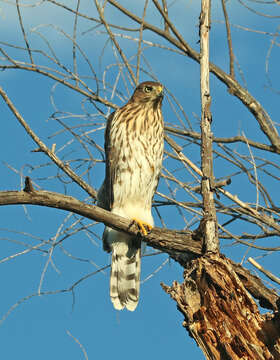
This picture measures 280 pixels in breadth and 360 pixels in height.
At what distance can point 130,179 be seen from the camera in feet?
16.5

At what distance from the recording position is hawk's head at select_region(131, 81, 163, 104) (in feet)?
17.5

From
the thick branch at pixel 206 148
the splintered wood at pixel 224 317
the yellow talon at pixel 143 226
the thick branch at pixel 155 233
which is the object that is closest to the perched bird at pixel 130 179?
the yellow talon at pixel 143 226

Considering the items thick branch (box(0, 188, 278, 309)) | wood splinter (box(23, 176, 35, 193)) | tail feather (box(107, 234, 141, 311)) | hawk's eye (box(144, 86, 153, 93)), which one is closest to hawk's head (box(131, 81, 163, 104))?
hawk's eye (box(144, 86, 153, 93))

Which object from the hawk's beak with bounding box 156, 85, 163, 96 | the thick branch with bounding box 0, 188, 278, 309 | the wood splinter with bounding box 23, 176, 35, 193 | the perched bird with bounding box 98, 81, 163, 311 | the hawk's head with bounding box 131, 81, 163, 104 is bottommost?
the thick branch with bounding box 0, 188, 278, 309

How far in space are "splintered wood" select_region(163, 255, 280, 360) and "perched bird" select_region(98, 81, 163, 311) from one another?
147 centimetres

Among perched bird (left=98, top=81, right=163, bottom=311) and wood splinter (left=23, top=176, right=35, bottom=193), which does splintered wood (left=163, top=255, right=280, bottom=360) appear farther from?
perched bird (left=98, top=81, right=163, bottom=311)

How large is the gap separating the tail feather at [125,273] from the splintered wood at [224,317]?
1.66 m

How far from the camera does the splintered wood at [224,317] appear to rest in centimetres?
333

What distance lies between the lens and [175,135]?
200 inches

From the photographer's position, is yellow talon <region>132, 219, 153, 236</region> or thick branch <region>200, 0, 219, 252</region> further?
yellow talon <region>132, 219, 153, 236</region>

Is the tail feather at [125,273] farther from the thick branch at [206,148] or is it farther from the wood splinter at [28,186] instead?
the wood splinter at [28,186]

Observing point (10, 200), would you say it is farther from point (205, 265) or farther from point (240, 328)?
point (240, 328)

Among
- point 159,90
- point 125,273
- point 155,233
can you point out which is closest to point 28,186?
point 155,233

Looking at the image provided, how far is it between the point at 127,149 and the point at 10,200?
1.73 meters
